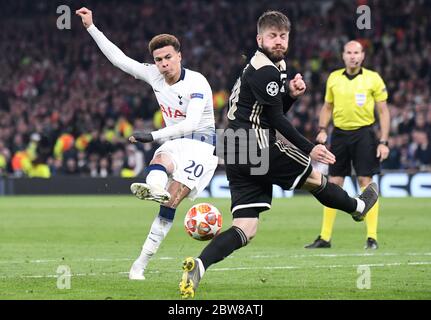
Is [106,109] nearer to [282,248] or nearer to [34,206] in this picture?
[34,206]

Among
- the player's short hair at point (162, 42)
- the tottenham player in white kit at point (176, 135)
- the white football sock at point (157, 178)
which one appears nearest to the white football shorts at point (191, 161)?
the tottenham player in white kit at point (176, 135)

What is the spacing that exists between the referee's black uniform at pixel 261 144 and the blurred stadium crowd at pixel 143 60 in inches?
628

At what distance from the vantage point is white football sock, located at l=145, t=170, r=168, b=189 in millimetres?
8641

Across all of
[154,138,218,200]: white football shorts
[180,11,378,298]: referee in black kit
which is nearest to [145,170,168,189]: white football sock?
[154,138,218,200]: white football shorts

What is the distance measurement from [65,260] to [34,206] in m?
10.7

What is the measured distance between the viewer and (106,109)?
99.5 feet

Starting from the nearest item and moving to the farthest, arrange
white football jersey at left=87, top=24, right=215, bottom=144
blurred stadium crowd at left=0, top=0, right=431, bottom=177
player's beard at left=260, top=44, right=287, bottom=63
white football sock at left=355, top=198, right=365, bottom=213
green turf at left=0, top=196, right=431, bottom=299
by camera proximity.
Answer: player's beard at left=260, top=44, right=287, bottom=63
green turf at left=0, top=196, right=431, bottom=299
white football sock at left=355, top=198, right=365, bottom=213
white football jersey at left=87, top=24, right=215, bottom=144
blurred stadium crowd at left=0, top=0, right=431, bottom=177

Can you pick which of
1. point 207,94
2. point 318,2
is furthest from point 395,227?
point 318,2

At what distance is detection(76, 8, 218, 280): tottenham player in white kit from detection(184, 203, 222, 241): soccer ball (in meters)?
0.28

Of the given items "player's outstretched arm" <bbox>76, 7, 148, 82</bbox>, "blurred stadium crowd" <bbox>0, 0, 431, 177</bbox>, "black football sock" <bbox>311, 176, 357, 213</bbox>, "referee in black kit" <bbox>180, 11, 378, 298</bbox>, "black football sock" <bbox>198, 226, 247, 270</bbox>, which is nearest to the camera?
"black football sock" <bbox>198, 226, 247, 270</bbox>

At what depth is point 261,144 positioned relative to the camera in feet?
26.1

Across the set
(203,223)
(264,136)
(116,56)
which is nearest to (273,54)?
(264,136)

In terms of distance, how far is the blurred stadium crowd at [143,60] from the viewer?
26609 millimetres

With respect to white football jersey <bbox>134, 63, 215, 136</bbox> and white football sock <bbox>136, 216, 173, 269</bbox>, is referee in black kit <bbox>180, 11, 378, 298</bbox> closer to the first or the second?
white football jersey <bbox>134, 63, 215, 136</bbox>
